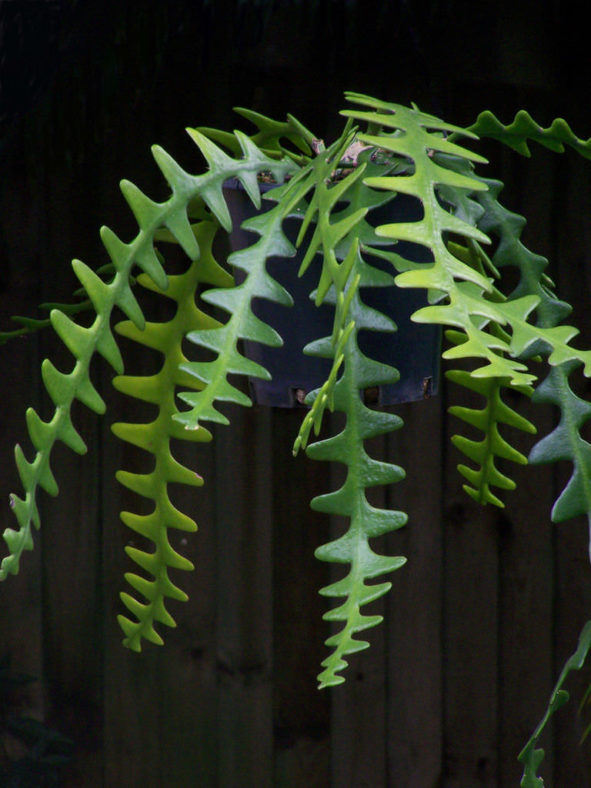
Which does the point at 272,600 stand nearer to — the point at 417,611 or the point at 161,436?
the point at 417,611

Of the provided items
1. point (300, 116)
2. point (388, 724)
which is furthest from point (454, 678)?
point (300, 116)

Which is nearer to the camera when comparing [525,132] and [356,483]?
[356,483]

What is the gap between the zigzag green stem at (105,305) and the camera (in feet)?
1.91

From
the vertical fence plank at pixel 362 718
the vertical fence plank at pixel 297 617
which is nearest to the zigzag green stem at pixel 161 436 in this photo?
the vertical fence plank at pixel 297 617

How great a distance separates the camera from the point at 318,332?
0.73 meters

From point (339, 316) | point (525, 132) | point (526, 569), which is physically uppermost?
point (525, 132)

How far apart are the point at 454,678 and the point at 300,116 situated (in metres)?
0.93

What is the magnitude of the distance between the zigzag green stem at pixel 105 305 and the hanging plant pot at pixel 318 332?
93 mm

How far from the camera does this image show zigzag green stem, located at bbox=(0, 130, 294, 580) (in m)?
0.58

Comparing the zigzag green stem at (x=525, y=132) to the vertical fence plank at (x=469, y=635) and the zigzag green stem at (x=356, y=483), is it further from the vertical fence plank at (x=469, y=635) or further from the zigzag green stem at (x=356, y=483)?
the vertical fence plank at (x=469, y=635)

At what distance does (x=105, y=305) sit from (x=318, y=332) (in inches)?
7.0

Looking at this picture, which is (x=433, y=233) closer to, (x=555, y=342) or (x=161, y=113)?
(x=555, y=342)

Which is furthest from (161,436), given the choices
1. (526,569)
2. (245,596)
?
(526,569)

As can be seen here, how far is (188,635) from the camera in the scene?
1.60 metres
